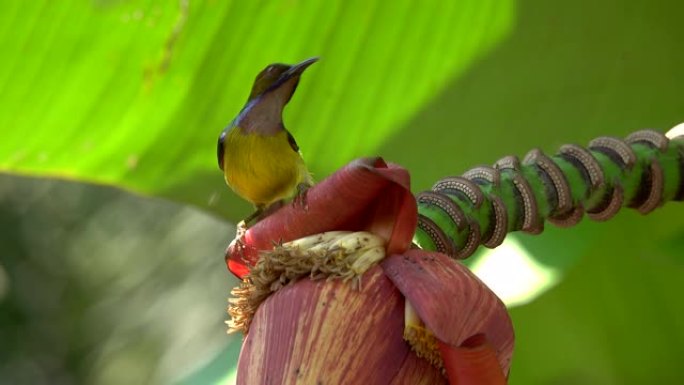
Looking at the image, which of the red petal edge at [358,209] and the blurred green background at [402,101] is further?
the blurred green background at [402,101]

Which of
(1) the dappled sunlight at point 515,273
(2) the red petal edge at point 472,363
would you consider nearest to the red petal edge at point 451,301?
(2) the red petal edge at point 472,363

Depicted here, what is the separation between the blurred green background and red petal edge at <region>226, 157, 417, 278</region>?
31 centimetres

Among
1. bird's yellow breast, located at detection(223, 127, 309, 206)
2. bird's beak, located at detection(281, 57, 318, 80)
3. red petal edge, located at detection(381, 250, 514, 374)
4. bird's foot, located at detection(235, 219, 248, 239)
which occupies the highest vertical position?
bird's beak, located at detection(281, 57, 318, 80)

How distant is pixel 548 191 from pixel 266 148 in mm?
169

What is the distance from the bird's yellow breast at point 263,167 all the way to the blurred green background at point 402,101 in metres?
0.20

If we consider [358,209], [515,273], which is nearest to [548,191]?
[358,209]

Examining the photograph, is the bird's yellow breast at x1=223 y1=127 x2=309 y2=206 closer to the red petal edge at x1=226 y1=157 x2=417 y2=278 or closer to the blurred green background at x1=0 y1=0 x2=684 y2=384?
the red petal edge at x1=226 y1=157 x2=417 y2=278

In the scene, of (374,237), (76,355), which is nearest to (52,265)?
(76,355)

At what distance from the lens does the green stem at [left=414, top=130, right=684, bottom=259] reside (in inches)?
17.7

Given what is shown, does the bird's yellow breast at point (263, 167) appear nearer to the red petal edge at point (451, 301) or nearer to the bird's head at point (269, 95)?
the bird's head at point (269, 95)

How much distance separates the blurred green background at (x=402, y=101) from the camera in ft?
2.50

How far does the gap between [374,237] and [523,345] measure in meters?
0.41

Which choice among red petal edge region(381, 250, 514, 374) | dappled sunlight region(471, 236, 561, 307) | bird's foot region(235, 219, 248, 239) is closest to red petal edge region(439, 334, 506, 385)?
red petal edge region(381, 250, 514, 374)

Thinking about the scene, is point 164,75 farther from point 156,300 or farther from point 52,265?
point 52,265
